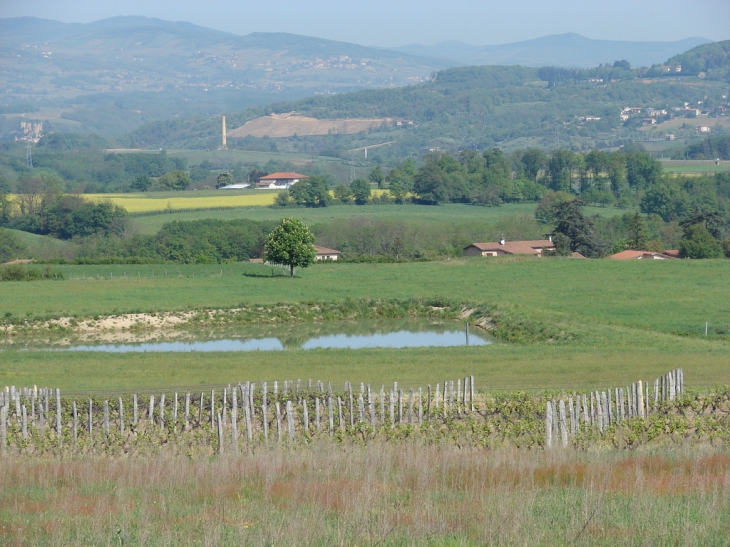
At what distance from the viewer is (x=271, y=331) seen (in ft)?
140

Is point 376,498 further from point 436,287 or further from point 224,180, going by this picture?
point 224,180

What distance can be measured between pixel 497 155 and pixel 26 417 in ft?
454

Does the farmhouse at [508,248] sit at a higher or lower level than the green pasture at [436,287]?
lower

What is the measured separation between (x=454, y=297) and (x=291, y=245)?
1415 centimetres

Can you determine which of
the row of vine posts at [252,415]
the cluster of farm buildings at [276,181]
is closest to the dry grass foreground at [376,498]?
the row of vine posts at [252,415]

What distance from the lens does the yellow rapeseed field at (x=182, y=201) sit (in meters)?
124

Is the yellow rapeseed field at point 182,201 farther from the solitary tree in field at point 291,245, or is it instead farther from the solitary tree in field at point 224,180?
the solitary tree in field at point 291,245

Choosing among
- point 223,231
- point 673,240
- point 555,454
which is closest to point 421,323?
point 555,454

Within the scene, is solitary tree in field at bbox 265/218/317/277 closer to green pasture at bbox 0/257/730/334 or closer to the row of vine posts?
green pasture at bbox 0/257/730/334

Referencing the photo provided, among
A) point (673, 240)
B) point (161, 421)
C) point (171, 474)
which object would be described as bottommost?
point (673, 240)

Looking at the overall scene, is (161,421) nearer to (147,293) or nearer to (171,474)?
(171,474)

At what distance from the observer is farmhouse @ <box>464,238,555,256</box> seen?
8025 centimetres

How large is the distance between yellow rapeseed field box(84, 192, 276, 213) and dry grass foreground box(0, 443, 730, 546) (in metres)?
109

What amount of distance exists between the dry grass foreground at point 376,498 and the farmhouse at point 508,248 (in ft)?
220
